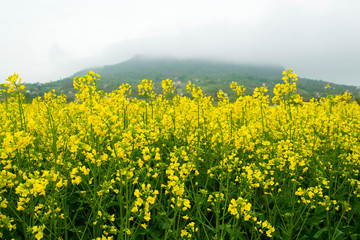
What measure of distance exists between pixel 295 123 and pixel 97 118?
4179 millimetres

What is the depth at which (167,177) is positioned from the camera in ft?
12.4

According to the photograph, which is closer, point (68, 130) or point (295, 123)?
point (68, 130)

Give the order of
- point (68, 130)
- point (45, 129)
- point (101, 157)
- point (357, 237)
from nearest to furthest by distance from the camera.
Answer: point (101, 157), point (357, 237), point (45, 129), point (68, 130)

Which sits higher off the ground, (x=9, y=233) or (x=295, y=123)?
(x=295, y=123)

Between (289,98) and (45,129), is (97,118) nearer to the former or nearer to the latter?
(45,129)

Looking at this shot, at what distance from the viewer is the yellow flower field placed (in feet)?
7.76

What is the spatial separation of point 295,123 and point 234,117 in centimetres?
151

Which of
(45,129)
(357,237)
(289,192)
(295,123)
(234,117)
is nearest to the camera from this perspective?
(357,237)

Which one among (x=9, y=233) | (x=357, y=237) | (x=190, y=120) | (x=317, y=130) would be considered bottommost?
(x=357, y=237)

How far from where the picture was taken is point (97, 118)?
2.63m

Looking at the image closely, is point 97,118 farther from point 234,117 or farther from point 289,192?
point 234,117

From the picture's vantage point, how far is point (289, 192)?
10.9 ft

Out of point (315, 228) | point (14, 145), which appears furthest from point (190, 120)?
point (14, 145)

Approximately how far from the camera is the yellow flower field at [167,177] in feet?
7.76
